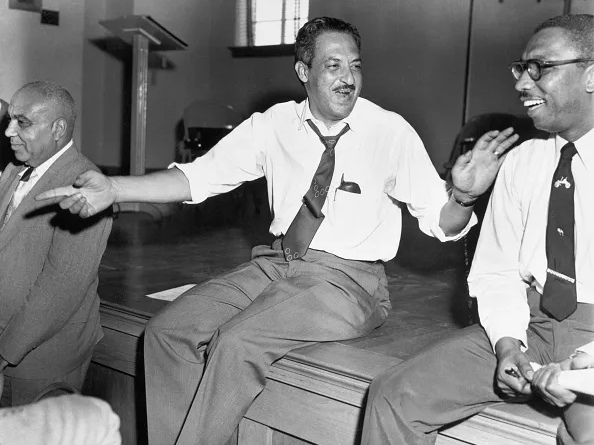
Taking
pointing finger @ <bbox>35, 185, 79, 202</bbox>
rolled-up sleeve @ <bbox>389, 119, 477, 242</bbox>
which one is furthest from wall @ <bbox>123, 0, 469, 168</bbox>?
pointing finger @ <bbox>35, 185, 79, 202</bbox>

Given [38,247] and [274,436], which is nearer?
[274,436]

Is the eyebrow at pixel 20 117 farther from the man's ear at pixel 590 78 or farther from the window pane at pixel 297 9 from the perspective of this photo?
the window pane at pixel 297 9

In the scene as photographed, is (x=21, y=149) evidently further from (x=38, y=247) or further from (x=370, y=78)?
(x=370, y=78)

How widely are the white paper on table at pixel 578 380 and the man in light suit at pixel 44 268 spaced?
4.96ft

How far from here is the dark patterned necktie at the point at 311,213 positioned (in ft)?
7.64

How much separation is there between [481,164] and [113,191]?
109cm

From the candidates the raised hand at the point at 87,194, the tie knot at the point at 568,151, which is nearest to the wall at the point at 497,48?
the tie knot at the point at 568,151

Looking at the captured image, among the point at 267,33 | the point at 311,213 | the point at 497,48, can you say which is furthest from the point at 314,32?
the point at 267,33

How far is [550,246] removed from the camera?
5.85 ft

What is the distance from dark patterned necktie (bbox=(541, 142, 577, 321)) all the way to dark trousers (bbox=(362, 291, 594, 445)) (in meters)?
0.05

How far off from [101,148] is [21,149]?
22.5 ft

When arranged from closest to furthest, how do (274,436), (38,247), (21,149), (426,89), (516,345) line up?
1. (516,345)
2. (274,436)
3. (38,247)
4. (21,149)
5. (426,89)

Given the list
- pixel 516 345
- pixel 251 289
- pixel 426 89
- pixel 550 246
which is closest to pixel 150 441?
pixel 251 289

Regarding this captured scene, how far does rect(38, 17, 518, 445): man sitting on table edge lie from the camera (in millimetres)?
2055
